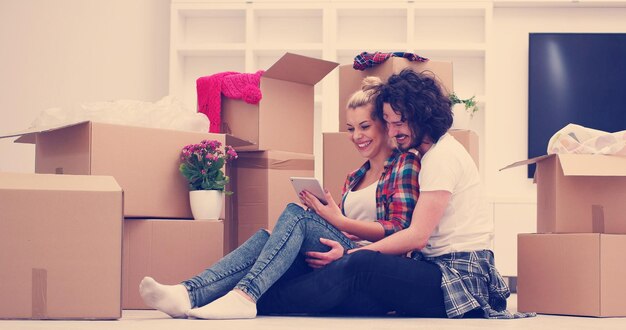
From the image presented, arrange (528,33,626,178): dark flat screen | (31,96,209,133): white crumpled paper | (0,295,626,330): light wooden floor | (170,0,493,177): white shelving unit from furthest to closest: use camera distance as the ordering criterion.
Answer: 1. (528,33,626,178): dark flat screen
2. (170,0,493,177): white shelving unit
3. (31,96,209,133): white crumpled paper
4. (0,295,626,330): light wooden floor

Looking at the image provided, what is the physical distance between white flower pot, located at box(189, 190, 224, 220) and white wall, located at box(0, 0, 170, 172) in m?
2.03

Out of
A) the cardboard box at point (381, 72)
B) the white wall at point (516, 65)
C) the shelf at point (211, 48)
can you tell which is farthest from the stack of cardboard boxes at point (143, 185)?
the white wall at point (516, 65)

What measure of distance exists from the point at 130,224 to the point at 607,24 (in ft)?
9.74

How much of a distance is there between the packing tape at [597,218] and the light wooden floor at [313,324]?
0.32 m

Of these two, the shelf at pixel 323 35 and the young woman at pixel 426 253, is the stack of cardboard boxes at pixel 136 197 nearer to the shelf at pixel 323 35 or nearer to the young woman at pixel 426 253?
the young woman at pixel 426 253

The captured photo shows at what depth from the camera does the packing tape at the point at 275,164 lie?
313 centimetres

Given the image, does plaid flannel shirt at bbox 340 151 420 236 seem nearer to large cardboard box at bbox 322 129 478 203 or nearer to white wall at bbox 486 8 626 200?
large cardboard box at bbox 322 129 478 203

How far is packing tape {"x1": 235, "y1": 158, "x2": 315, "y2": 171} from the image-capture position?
313 centimetres

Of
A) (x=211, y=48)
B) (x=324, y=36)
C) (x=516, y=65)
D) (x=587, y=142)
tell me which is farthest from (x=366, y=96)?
(x=516, y=65)

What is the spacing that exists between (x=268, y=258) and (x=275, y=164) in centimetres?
96

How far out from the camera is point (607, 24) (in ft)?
15.6

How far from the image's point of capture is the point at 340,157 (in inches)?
122

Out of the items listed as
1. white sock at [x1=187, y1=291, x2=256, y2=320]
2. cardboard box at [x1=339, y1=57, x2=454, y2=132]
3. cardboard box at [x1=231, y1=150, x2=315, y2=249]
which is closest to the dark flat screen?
cardboard box at [x1=339, y1=57, x2=454, y2=132]

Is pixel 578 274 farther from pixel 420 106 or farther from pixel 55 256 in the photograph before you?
pixel 55 256
